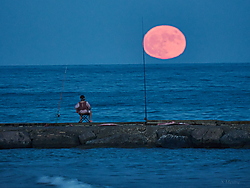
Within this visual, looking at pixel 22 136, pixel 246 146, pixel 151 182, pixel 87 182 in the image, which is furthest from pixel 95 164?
pixel 246 146

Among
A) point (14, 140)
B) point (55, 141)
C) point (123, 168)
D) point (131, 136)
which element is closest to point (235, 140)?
point (131, 136)

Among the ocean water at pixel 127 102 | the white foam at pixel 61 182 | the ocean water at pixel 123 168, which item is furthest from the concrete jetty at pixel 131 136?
the ocean water at pixel 127 102

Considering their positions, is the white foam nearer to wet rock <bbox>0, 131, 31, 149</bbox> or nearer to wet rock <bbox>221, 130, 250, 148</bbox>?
wet rock <bbox>0, 131, 31, 149</bbox>

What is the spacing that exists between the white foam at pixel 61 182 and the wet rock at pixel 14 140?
9.80 ft

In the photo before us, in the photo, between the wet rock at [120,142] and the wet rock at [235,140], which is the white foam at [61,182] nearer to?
the wet rock at [120,142]

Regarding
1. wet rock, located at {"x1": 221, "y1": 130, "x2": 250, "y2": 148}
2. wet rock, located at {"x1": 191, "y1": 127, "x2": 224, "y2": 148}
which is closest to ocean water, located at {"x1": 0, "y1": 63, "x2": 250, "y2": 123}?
wet rock, located at {"x1": 191, "y1": 127, "x2": 224, "y2": 148}

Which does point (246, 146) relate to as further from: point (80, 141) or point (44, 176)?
point (44, 176)

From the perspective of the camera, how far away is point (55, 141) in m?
11.4

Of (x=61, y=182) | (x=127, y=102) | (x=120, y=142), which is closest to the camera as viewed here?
(x=61, y=182)

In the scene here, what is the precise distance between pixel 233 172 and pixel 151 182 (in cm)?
215

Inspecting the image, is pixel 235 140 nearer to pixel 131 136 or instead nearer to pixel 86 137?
pixel 131 136

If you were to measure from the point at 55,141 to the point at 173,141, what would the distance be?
370cm

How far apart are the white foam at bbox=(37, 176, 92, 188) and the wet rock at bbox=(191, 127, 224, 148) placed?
4.37 metres

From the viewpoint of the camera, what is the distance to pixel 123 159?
33.6ft
